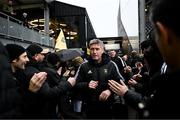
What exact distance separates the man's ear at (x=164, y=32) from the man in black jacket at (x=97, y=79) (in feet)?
13.0

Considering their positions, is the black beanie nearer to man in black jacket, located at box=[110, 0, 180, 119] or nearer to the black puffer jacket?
the black puffer jacket

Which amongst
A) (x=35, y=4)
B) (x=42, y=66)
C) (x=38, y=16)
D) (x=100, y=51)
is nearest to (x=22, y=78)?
(x=42, y=66)

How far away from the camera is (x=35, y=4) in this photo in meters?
37.2

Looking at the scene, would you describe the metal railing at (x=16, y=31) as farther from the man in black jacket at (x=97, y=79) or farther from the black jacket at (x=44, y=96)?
the black jacket at (x=44, y=96)

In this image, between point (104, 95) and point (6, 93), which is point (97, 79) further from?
point (6, 93)

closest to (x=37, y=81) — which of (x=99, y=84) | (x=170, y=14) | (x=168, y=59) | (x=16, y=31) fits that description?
(x=99, y=84)

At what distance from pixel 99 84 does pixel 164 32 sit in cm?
424

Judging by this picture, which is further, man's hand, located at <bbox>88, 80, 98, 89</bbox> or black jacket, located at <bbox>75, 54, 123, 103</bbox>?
black jacket, located at <bbox>75, 54, 123, 103</bbox>

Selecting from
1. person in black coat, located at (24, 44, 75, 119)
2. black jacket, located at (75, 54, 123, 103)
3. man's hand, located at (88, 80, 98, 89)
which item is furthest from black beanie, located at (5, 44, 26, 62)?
black jacket, located at (75, 54, 123, 103)

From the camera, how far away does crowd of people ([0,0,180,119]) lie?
5.54 feet

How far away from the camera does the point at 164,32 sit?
5.67ft

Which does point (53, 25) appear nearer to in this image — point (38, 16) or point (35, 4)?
point (38, 16)

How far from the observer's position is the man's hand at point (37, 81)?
13.6 feet

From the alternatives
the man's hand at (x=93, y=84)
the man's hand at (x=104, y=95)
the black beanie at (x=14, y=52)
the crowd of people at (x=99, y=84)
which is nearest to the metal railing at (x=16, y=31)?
the crowd of people at (x=99, y=84)
